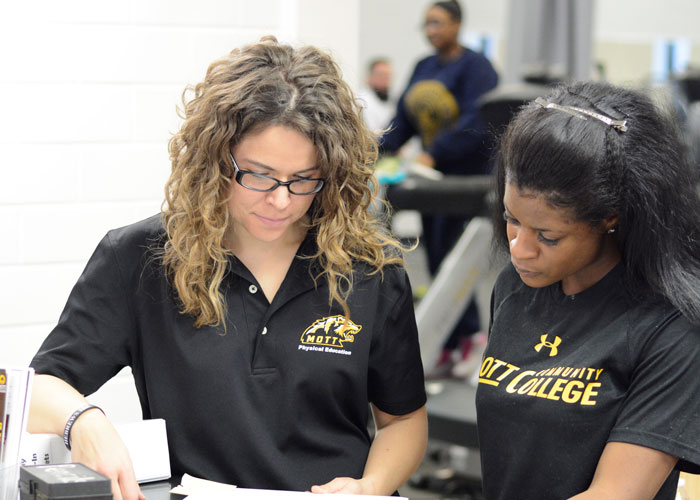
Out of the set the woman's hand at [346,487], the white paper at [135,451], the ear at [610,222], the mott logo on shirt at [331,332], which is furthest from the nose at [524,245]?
the white paper at [135,451]

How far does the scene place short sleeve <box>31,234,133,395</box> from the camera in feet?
5.32

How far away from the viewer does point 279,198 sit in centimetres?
156

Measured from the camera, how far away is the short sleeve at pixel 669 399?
1.33 metres

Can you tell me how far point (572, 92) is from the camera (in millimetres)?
1499

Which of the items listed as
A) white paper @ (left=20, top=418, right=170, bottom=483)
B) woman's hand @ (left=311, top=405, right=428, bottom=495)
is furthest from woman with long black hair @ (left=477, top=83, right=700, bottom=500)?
white paper @ (left=20, top=418, right=170, bottom=483)

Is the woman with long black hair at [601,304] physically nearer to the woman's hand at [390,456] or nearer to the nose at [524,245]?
the nose at [524,245]

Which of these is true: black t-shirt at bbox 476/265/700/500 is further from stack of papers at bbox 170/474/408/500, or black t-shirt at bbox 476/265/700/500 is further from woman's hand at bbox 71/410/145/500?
woman's hand at bbox 71/410/145/500

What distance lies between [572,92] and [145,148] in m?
1.61

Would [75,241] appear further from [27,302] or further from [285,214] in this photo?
[285,214]

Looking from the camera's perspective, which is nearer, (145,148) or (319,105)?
(319,105)

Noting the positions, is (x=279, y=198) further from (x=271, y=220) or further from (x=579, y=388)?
(x=579, y=388)

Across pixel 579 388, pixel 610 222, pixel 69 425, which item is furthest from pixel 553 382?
pixel 69 425

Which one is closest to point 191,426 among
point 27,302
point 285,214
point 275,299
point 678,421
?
point 275,299

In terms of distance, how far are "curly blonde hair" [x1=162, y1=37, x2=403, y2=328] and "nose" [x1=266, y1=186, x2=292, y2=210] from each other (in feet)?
0.29
